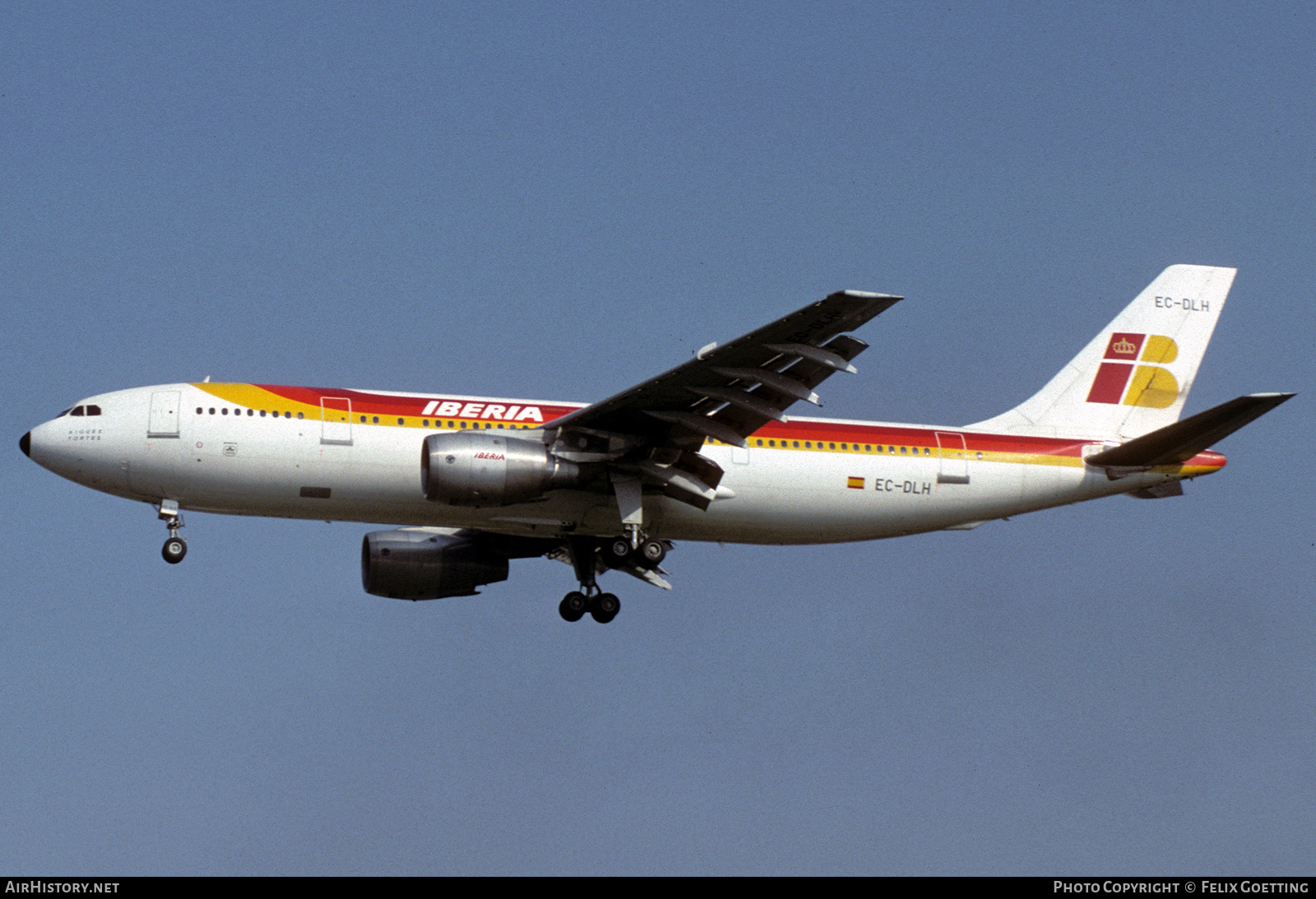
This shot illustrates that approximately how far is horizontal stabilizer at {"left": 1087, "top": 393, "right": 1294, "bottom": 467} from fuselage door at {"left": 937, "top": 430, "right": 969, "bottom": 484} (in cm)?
323

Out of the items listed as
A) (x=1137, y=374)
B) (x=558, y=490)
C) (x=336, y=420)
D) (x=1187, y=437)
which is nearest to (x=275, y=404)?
(x=336, y=420)

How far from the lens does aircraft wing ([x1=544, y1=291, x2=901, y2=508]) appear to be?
33.8 m

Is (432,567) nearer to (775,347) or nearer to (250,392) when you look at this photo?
(250,392)

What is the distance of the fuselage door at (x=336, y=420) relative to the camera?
36.2m

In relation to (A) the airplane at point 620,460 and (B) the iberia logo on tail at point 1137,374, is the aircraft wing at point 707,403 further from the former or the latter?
(B) the iberia logo on tail at point 1137,374

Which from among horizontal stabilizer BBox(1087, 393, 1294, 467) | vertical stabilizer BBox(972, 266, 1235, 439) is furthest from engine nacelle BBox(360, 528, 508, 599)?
Answer: horizontal stabilizer BBox(1087, 393, 1294, 467)

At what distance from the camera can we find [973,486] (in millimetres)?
39906

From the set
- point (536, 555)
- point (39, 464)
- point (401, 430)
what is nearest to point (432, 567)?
point (536, 555)

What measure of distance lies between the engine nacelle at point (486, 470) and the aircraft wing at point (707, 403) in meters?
0.59

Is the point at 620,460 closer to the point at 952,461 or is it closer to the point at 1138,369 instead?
the point at 952,461

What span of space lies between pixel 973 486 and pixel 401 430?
1325cm

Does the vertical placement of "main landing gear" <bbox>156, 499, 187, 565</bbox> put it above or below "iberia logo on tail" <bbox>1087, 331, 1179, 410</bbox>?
below

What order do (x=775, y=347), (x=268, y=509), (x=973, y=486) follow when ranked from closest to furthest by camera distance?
(x=775, y=347) < (x=268, y=509) < (x=973, y=486)

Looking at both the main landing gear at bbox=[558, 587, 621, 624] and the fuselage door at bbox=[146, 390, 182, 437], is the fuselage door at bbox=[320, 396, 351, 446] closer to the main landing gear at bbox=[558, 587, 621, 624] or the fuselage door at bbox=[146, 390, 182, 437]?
the fuselage door at bbox=[146, 390, 182, 437]
